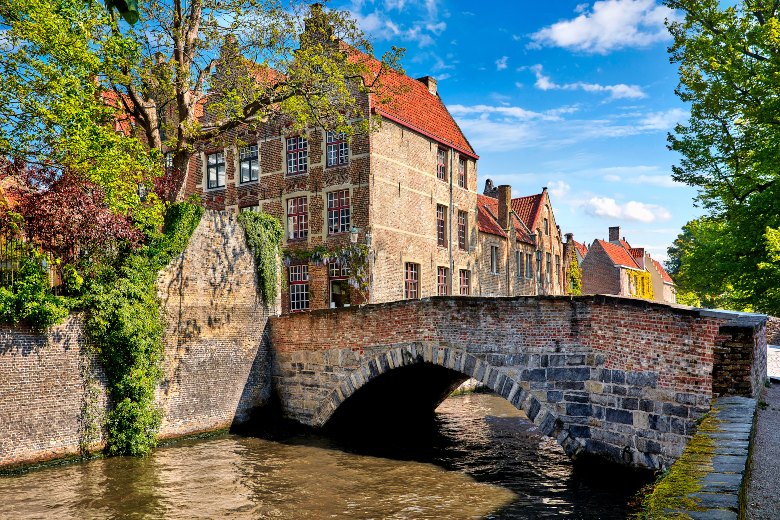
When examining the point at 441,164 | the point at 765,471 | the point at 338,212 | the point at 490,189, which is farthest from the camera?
Answer: the point at 490,189

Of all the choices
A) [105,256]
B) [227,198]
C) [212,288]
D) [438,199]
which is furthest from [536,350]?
[227,198]

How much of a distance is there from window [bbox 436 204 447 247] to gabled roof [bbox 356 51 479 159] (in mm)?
2674

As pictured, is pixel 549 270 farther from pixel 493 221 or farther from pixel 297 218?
pixel 297 218

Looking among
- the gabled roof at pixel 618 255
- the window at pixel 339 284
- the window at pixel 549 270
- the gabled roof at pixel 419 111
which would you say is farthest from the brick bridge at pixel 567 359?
the gabled roof at pixel 618 255

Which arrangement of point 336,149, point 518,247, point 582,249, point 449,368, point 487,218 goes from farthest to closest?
point 582,249 → point 518,247 → point 487,218 → point 336,149 → point 449,368

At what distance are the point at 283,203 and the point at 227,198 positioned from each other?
115 inches

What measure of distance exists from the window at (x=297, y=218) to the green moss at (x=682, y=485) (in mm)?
18029

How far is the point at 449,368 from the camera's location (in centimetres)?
1342

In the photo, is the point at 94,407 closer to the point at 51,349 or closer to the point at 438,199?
the point at 51,349

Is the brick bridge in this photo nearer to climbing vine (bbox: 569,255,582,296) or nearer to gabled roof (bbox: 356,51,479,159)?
gabled roof (bbox: 356,51,479,159)

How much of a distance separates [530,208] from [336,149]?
1709 centimetres

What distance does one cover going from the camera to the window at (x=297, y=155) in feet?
73.0

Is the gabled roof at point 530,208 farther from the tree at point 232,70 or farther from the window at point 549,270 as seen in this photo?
the tree at point 232,70

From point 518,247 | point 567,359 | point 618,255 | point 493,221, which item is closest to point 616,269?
point 618,255
